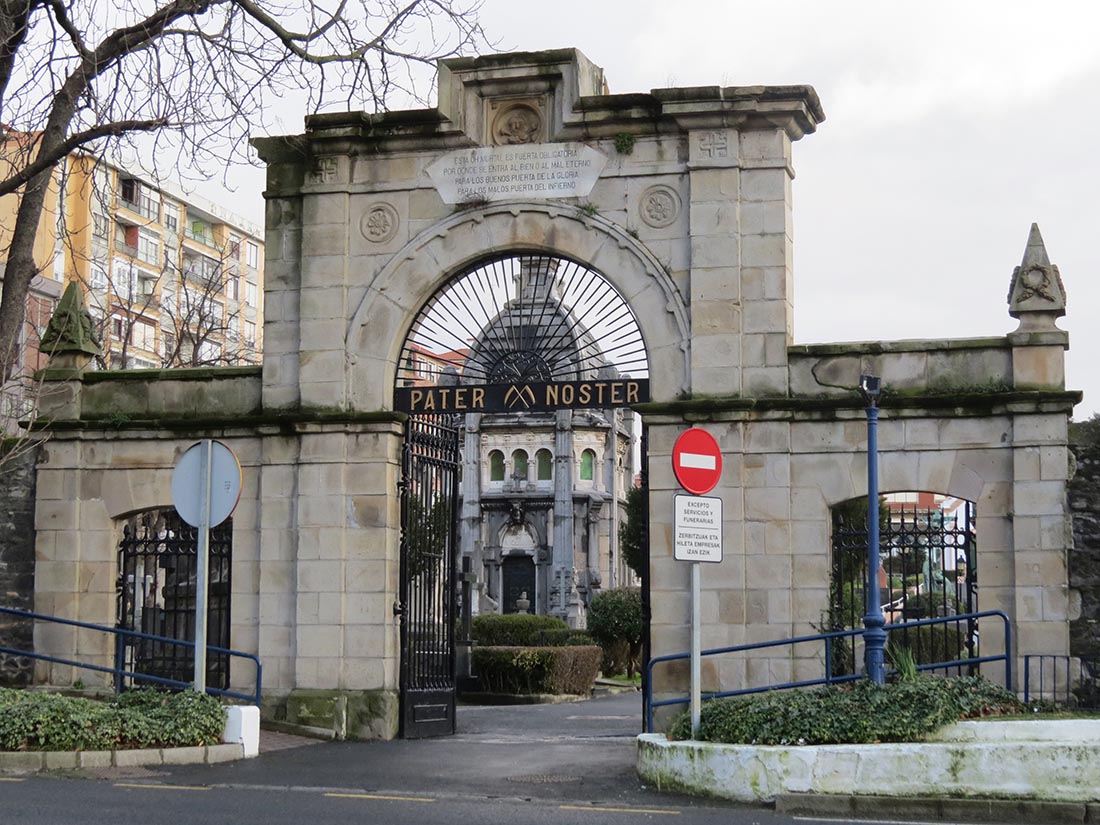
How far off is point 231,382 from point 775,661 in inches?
282

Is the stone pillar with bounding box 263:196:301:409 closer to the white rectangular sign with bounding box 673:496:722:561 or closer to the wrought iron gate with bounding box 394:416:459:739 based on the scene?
the wrought iron gate with bounding box 394:416:459:739

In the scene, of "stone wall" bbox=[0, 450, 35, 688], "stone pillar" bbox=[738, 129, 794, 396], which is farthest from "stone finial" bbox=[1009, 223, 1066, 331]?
"stone wall" bbox=[0, 450, 35, 688]

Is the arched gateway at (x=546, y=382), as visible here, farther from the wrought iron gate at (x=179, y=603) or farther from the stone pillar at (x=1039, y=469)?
the wrought iron gate at (x=179, y=603)

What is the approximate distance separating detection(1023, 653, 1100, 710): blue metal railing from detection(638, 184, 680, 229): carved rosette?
6.05 metres

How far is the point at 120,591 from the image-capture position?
63.7 feet

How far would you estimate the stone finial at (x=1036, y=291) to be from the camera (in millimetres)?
16703

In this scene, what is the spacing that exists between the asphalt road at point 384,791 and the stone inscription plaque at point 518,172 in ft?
20.2

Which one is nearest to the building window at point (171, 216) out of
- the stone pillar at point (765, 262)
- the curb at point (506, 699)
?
the curb at point (506, 699)

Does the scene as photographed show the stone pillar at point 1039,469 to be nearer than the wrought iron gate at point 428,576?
Yes

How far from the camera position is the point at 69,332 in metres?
19.4

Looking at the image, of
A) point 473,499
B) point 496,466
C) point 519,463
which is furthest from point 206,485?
point 496,466

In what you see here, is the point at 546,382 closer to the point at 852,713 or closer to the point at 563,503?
the point at 852,713

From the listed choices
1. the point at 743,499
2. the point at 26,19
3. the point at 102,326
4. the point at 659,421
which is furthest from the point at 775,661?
the point at 102,326

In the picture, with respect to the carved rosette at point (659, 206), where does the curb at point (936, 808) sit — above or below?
below
